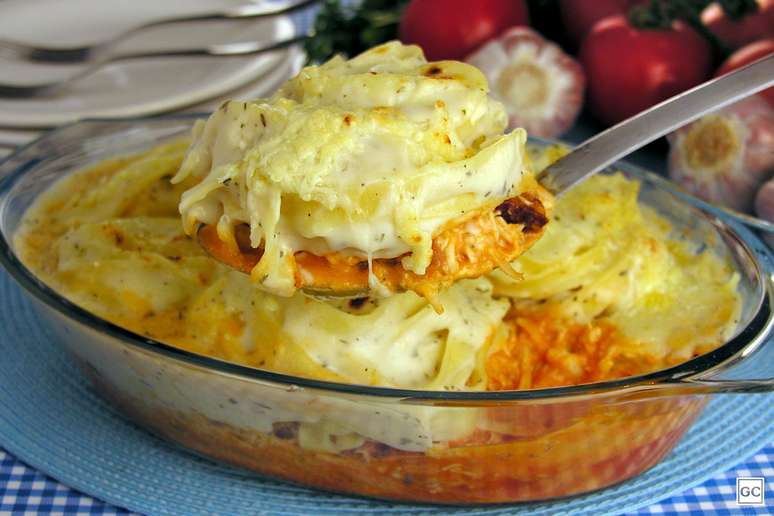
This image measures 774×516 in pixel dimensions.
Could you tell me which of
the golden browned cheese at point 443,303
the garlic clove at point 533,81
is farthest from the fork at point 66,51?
the golden browned cheese at point 443,303

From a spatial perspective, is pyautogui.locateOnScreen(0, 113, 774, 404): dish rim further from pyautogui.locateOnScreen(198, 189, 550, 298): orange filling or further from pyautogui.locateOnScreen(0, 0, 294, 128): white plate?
pyautogui.locateOnScreen(0, 0, 294, 128): white plate

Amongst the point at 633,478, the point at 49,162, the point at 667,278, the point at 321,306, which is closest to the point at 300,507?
the point at 321,306

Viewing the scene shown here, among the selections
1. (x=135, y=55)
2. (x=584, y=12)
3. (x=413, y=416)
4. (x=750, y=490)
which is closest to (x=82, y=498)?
(x=413, y=416)

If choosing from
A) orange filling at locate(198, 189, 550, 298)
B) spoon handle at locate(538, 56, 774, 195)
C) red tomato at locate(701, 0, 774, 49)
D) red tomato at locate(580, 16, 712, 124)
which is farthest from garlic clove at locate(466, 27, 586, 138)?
orange filling at locate(198, 189, 550, 298)

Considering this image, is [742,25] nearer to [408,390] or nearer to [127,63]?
[127,63]

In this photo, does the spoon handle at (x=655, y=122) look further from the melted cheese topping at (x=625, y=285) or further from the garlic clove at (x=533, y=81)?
the garlic clove at (x=533, y=81)
